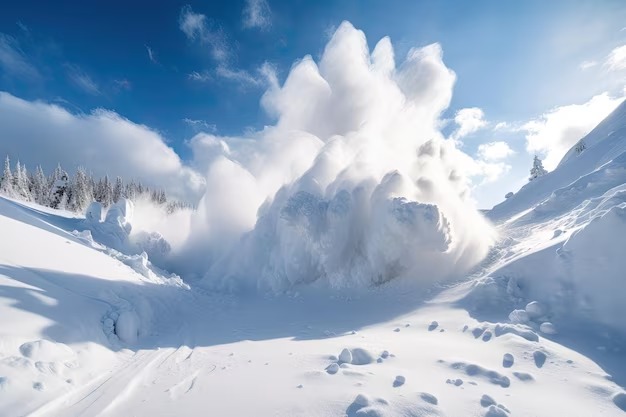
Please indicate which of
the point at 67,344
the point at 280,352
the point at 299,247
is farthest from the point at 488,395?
the point at 299,247

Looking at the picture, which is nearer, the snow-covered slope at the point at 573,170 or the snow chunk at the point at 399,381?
the snow chunk at the point at 399,381

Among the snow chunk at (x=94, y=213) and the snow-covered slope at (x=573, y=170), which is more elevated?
the snow chunk at (x=94, y=213)

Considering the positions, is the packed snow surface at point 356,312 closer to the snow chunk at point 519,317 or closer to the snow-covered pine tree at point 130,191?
the snow chunk at point 519,317

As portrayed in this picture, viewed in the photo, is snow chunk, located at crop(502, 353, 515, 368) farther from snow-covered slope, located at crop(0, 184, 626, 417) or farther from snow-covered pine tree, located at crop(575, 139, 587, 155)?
snow-covered pine tree, located at crop(575, 139, 587, 155)

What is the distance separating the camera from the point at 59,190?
74.6 meters

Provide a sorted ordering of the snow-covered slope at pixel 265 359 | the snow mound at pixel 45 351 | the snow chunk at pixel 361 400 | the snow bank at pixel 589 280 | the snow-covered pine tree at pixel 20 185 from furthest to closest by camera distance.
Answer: the snow-covered pine tree at pixel 20 185
the snow bank at pixel 589 280
the snow mound at pixel 45 351
the snow-covered slope at pixel 265 359
the snow chunk at pixel 361 400

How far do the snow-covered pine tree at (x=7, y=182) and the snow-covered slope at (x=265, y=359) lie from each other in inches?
2468

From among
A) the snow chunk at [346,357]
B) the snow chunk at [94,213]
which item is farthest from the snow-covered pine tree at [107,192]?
the snow chunk at [346,357]

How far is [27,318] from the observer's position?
8320 millimetres

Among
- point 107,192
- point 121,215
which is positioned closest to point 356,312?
point 121,215

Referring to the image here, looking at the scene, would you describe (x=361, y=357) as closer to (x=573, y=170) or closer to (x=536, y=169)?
(x=573, y=170)

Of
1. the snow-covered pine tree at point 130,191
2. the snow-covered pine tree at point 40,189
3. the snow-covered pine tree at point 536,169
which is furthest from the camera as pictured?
the snow-covered pine tree at point 130,191

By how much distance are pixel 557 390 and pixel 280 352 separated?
274 inches

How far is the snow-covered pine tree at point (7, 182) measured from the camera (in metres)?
A: 59.9
